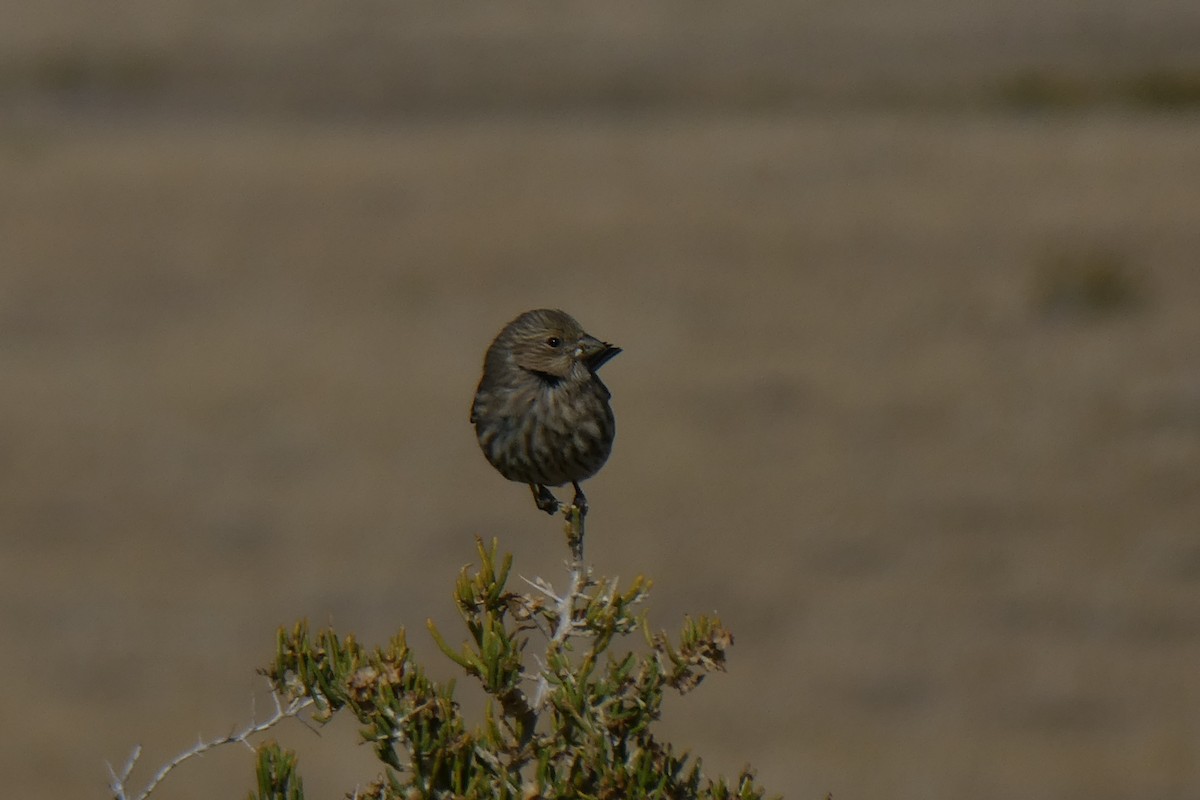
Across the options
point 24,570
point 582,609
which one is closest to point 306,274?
point 24,570

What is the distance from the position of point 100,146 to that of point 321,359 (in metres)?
13.4

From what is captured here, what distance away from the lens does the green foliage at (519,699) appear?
561 centimetres

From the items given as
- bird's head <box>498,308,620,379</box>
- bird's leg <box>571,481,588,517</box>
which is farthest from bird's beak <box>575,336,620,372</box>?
bird's leg <box>571,481,588,517</box>

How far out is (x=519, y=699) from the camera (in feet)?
18.8

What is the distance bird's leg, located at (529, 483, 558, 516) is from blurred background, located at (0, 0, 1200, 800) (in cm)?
1577

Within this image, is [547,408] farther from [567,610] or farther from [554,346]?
[567,610]

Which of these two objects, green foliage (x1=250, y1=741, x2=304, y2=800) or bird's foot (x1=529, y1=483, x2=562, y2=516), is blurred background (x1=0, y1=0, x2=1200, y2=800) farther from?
green foliage (x1=250, y1=741, x2=304, y2=800)

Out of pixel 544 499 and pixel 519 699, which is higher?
pixel 544 499

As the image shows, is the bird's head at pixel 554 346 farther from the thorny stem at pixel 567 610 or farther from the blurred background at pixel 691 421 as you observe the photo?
the blurred background at pixel 691 421

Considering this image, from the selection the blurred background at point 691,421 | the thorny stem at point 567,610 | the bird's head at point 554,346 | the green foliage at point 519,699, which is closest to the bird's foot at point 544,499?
the bird's head at point 554,346

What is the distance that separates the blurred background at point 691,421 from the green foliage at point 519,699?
56.8 ft

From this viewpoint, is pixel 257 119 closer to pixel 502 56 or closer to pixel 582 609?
pixel 502 56

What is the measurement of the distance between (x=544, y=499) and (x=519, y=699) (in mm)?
1856

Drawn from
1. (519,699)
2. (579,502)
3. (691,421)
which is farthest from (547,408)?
(691,421)
